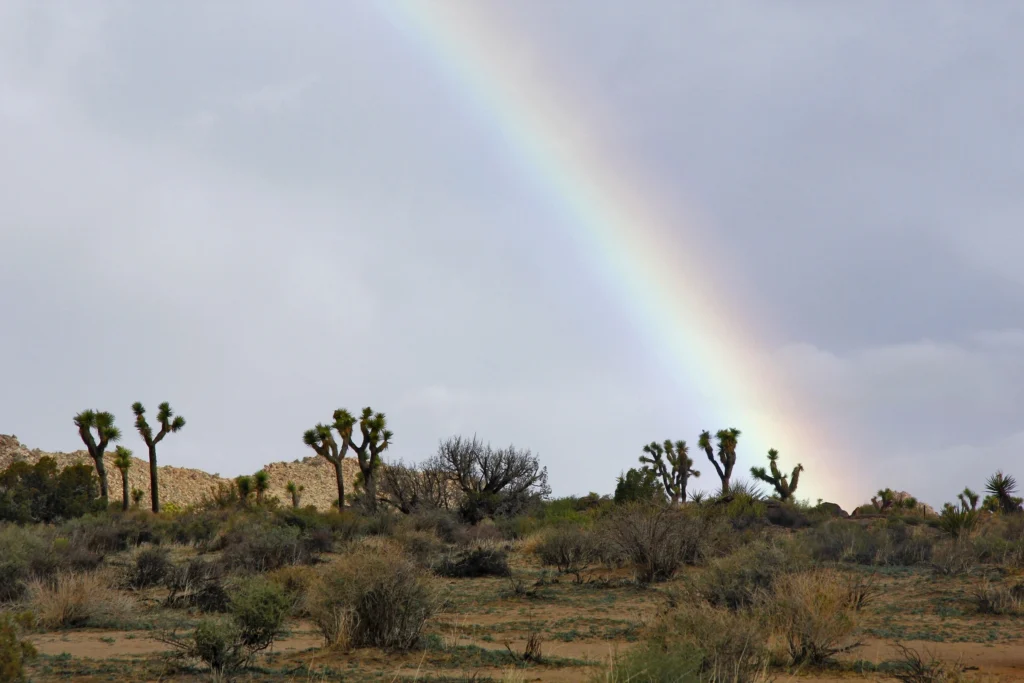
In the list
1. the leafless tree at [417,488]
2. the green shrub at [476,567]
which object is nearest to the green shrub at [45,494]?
the leafless tree at [417,488]

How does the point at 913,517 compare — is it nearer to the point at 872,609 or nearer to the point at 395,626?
the point at 872,609

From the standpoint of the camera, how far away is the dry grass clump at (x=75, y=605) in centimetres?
1356

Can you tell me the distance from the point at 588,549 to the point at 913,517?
25.1 meters

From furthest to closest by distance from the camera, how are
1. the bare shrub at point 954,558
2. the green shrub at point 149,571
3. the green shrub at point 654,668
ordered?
1. the bare shrub at point 954,558
2. the green shrub at point 149,571
3. the green shrub at point 654,668

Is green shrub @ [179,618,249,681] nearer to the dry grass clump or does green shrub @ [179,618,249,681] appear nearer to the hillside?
the dry grass clump

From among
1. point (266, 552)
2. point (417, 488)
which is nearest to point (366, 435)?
point (417, 488)

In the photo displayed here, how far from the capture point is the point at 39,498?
1502 inches

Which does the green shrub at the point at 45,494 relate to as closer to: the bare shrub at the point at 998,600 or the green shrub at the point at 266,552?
the green shrub at the point at 266,552

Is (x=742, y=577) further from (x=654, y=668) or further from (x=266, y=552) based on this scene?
(x=266, y=552)

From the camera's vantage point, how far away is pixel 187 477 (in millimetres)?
83875

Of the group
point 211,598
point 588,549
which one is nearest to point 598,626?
point 211,598

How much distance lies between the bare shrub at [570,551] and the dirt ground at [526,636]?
227cm

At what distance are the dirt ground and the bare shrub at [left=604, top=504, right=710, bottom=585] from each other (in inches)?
33.2

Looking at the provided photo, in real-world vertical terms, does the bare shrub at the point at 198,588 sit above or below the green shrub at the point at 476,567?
above
